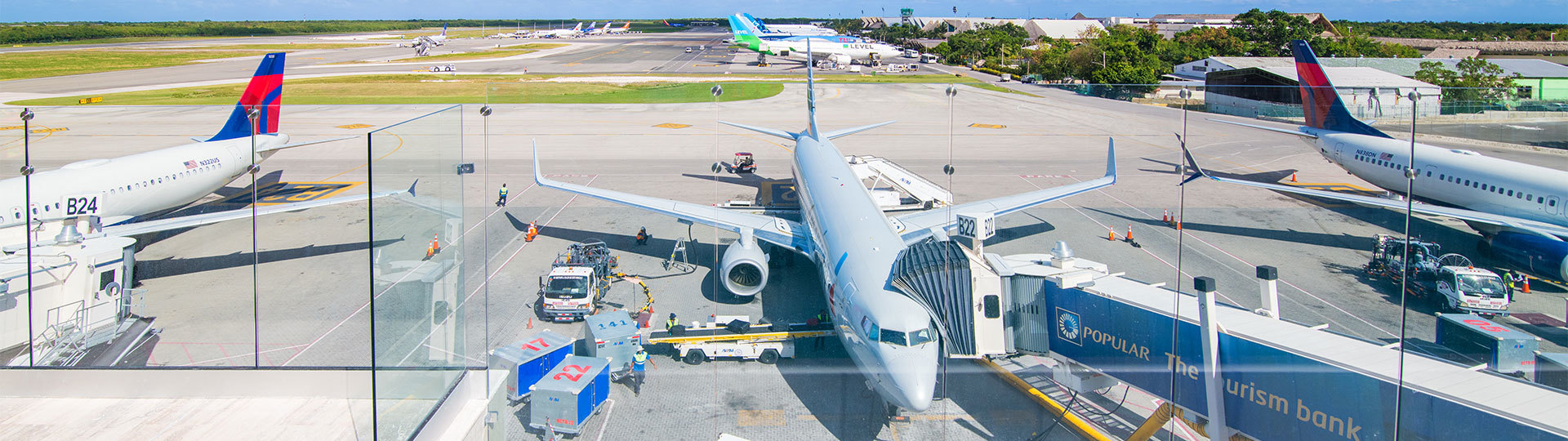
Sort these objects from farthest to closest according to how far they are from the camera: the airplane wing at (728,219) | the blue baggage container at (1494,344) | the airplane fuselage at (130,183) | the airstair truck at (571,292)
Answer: the airplane wing at (728,219), the airstair truck at (571,292), the airplane fuselage at (130,183), the blue baggage container at (1494,344)

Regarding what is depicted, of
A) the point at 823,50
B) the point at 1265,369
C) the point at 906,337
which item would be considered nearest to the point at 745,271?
the point at 906,337

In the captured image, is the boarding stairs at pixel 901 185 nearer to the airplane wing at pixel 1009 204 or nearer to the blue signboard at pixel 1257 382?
the airplane wing at pixel 1009 204

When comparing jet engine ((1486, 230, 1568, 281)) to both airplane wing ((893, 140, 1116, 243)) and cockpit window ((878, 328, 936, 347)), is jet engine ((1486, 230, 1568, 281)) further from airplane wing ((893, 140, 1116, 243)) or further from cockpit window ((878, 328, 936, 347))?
airplane wing ((893, 140, 1116, 243))

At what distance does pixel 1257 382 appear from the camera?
9758mm

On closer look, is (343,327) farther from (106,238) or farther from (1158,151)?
(1158,151)

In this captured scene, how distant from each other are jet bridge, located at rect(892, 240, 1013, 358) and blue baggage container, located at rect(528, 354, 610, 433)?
5538mm

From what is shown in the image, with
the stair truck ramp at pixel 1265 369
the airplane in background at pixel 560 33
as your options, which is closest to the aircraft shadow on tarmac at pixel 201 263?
the stair truck ramp at pixel 1265 369

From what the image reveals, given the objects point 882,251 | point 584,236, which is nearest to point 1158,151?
point 882,251

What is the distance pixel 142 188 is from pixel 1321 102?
2455 cm

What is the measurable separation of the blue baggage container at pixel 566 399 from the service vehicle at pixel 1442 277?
11715mm

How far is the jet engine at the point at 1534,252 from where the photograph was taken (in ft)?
33.5

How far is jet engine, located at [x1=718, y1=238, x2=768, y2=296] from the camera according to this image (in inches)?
749

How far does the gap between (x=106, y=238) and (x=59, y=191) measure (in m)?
1.13

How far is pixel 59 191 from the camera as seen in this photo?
14305 mm
